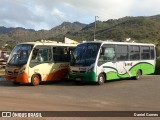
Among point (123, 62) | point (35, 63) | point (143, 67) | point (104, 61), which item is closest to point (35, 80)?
point (35, 63)

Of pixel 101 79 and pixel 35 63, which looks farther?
pixel 101 79

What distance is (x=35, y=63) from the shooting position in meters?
20.8

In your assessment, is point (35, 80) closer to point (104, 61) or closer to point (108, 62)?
point (104, 61)

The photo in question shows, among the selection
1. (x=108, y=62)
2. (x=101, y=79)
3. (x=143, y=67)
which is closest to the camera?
(x=101, y=79)

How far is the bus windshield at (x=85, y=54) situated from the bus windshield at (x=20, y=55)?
8.74 feet

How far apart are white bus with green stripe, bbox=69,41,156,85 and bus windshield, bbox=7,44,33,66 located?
8.79 feet

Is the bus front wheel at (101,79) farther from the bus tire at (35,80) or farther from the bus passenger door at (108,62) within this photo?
the bus tire at (35,80)

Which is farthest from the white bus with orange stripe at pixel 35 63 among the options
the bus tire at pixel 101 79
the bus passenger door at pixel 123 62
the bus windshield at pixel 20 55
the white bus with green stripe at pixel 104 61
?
the bus passenger door at pixel 123 62

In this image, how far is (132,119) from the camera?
10617 millimetres

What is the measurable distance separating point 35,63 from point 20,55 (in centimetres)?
96

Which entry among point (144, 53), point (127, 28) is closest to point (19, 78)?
point (144, 53)

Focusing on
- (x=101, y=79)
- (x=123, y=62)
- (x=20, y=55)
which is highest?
(x=20, y=55)

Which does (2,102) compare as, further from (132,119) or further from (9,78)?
(9,78)

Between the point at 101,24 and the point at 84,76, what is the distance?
15218cm
